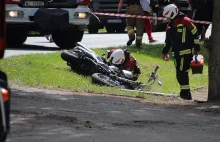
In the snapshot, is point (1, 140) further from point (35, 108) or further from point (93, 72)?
point (93, 72)

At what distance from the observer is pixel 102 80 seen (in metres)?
13.8

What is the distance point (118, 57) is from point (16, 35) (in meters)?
5.45

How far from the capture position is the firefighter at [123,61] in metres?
14.9

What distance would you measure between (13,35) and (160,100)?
823cm

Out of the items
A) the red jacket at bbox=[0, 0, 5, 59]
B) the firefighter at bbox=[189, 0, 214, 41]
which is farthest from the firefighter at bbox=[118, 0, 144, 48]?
the red jacket at bbox=[0, 0, 5, 59]

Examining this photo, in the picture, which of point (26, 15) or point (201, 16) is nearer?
point (26, 15)

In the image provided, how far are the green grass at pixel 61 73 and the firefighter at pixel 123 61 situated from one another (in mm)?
682

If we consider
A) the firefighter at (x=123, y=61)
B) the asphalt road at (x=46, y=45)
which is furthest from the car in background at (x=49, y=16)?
the firefighter at (x=123, y=61)

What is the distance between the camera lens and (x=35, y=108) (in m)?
9.36

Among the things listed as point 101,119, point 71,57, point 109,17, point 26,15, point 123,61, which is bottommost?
point 109,17

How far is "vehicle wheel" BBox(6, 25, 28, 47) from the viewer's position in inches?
737

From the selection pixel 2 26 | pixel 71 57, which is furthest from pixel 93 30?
pixel 2 26

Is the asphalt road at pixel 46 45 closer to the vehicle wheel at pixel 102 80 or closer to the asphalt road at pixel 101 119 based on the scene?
the vehicle wheel at pixel 102 80

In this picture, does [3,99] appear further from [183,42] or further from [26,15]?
[26,15]
